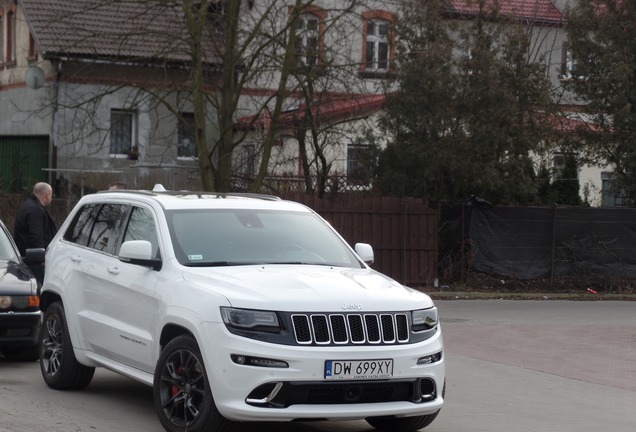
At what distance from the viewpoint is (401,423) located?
892 cm

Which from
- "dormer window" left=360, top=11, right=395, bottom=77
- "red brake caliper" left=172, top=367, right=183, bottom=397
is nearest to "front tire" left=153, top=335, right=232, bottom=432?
"red brake caliper" left=172, top=367, right=183, bottom=397

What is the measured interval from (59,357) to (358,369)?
144 inches

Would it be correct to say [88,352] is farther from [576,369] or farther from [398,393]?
[576,369]

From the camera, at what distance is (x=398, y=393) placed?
27.0ft

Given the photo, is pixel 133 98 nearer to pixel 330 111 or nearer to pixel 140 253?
pixel 330 111

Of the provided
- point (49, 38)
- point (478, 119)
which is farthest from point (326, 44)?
point (49, 38)

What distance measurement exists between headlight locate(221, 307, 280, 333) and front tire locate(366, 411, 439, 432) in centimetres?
135

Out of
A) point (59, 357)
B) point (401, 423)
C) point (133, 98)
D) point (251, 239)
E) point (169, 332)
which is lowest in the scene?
point (401, 423)

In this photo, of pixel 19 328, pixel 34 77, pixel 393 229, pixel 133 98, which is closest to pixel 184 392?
pixel 19 328

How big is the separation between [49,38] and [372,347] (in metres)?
28.8

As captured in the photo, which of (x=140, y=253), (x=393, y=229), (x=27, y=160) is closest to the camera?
(x=140, y=253)

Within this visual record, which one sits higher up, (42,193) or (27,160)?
(42,193)

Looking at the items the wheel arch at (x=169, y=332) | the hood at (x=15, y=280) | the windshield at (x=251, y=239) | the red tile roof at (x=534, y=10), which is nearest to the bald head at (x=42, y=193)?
the hood at (x=15, y=280)

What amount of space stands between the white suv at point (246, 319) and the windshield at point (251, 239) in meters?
0.01
